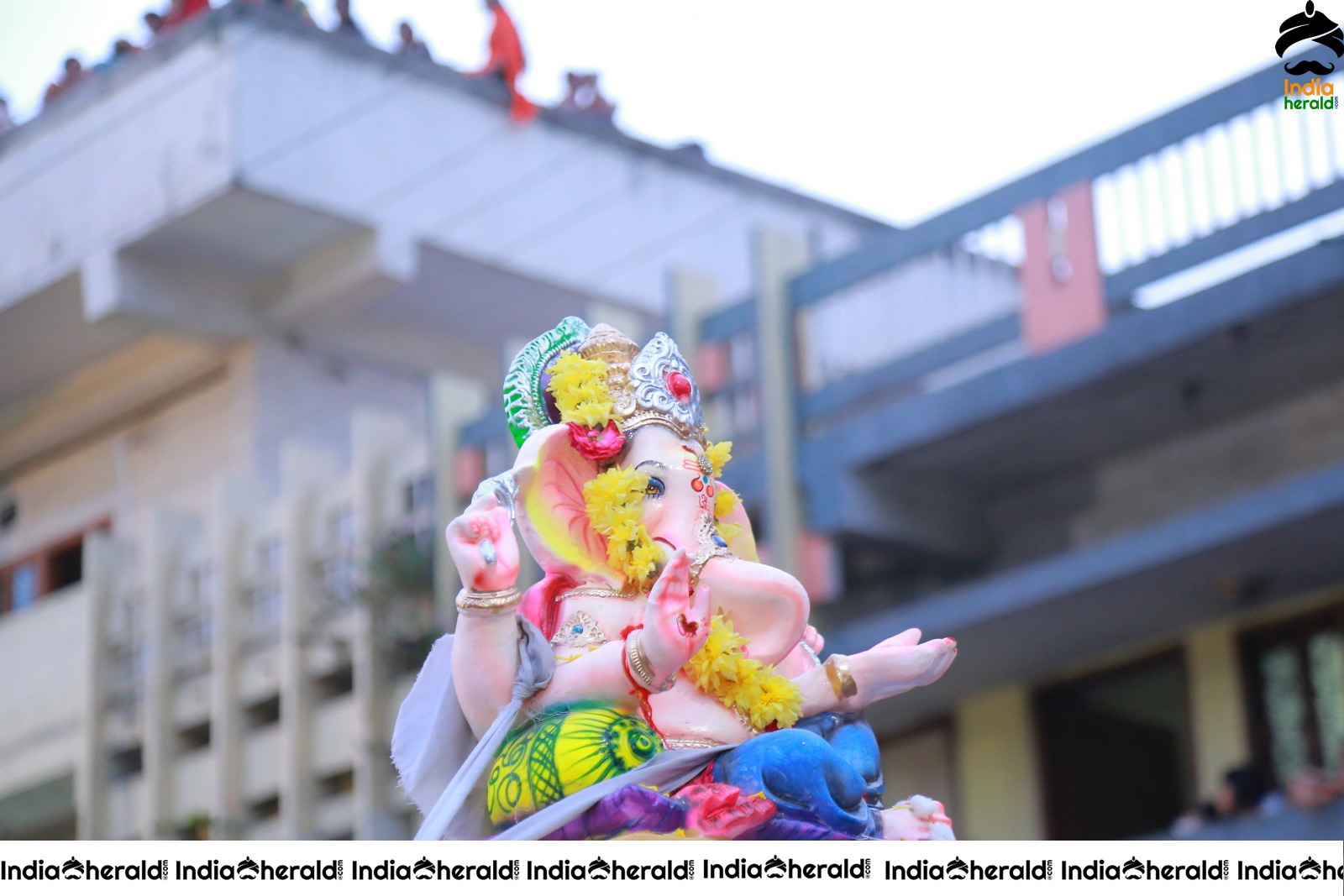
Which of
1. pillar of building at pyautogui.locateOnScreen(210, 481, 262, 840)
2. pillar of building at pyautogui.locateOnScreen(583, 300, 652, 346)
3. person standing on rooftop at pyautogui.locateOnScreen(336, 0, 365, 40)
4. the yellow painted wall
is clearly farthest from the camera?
the yellow painted wall

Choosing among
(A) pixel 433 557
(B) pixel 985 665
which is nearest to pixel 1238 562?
(B) pixel 985 665

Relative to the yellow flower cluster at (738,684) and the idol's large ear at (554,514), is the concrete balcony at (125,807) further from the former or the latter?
the yellow flower cluster at (738,684)

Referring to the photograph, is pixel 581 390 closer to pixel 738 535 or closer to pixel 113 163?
pixel 738 535

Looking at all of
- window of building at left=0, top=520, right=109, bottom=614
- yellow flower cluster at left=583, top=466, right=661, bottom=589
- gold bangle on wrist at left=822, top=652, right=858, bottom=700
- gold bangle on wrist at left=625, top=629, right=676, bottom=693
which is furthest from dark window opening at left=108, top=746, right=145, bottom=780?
gold bangle on wrist at left=625, top=629, right=676, bottom=693

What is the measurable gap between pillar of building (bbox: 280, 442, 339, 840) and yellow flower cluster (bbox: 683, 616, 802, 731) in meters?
11.3

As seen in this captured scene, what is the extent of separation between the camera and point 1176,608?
582 inches

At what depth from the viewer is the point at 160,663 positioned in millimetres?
18156

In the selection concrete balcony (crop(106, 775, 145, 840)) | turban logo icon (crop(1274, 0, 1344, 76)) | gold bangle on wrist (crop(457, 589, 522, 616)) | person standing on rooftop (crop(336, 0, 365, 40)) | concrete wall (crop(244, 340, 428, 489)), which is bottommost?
gold bangle on wrist (crop(457, 589, 522, 616))

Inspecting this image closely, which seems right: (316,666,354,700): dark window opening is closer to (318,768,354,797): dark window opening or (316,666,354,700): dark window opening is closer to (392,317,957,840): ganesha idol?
(318,768,354,797): dark window opening

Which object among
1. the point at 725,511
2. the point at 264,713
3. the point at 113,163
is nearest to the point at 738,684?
the point at 725,511

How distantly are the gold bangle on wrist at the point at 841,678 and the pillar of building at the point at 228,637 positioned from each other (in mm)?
11996

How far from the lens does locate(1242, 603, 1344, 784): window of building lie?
1428 centimetres

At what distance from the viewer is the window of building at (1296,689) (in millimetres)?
14281
